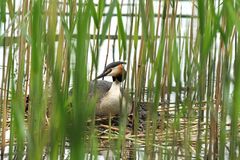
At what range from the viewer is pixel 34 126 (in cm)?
310

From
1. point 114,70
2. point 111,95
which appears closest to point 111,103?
point 111,95

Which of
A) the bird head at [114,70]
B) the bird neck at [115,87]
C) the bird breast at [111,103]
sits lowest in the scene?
the bird breast at [111,103]

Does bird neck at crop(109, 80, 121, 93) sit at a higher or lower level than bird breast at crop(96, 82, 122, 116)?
higher

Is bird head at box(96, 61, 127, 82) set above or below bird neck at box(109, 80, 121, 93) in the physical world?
above

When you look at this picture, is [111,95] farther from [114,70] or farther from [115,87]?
[114,70]

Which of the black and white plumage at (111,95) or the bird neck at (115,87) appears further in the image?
the bird neck at (115,87)

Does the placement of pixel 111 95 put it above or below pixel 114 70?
below

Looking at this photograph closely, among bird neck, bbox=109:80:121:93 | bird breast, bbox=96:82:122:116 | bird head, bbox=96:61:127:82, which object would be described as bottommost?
bird breast, bbox=96:82:122:116

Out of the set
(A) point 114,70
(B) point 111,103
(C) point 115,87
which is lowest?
(B) point 111,103

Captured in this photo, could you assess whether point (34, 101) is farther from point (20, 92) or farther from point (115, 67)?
Answer: point (115, 67)

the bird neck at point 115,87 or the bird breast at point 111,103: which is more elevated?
the bird neck at point 115,87

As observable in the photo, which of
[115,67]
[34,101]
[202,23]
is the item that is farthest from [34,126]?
[115,67]

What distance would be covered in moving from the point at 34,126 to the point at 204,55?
0.78 m

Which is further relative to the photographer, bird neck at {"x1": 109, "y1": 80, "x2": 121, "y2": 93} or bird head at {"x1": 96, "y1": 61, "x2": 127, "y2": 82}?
bird neck at {"x1": 109, "y1": 80, "x2": 121, "y2": 93}
